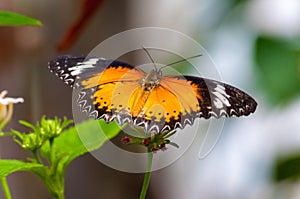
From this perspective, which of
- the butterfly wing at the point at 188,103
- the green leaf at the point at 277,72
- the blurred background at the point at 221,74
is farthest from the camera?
the blurred background at the point at 221,74

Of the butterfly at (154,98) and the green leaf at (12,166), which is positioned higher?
the butterfly at (154,98)

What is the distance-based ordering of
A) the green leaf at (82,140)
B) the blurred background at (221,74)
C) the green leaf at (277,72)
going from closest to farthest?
the green leaf at (82,140), the green leaf at (277,72), the blurred background at (221,74)

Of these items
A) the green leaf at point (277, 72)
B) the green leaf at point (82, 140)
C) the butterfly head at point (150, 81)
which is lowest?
the green leaf at point (82, 140)

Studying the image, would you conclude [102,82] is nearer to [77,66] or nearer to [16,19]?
[77,66]

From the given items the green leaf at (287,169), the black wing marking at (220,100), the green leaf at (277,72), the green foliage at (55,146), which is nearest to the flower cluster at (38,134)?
the green foliage at (55,146)

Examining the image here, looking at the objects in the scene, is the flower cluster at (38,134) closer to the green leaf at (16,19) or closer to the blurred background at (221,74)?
the green leaf at (16,19)

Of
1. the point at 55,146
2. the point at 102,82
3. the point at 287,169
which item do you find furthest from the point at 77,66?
the point at 287,169

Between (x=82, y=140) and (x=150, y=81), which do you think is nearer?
(x=150, y=81)
